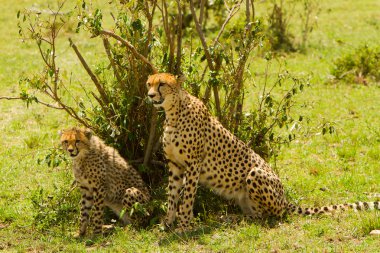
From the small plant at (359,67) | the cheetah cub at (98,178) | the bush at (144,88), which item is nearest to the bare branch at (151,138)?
the bush at (144,88)

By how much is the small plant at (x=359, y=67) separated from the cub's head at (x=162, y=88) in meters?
5.62

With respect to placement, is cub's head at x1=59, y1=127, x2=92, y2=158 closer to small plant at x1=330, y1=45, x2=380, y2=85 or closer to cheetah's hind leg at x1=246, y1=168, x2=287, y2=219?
cheetah's hind leg at x1=246, y1=168, x2=287, y2=219

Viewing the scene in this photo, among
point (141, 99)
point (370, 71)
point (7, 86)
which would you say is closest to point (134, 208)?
point (141, 99)

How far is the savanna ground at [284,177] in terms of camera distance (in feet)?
17.3

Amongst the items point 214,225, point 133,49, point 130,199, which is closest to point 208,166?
point 214,225

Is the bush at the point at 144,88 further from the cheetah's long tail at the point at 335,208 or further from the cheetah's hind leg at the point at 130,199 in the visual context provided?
the cheetah's long tail at the point at 335,208

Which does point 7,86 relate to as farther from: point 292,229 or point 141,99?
point 292,229

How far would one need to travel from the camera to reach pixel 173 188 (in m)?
5.82

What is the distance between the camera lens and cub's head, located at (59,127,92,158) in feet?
18.9

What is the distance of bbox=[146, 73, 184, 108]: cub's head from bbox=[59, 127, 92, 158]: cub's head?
746 mm

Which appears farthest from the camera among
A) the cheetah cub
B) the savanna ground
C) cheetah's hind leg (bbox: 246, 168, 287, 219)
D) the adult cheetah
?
the cheetah cub

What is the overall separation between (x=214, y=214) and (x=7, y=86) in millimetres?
5535

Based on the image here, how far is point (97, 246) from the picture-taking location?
543 centimetres

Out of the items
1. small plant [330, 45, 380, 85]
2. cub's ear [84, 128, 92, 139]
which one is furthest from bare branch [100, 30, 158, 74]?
small plant [330, 45, 380, 85]
